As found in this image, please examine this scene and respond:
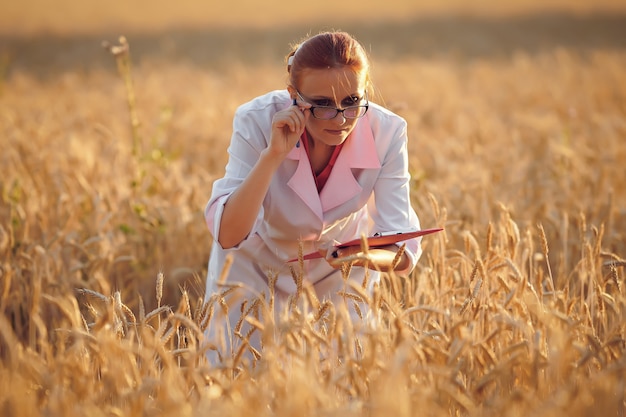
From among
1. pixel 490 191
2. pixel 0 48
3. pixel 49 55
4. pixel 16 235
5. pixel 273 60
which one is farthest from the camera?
pixel 0 48

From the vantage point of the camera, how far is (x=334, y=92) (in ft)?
7.51

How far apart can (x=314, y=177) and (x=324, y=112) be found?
1.16 ft

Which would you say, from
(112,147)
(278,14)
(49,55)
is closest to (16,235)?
(112,147)

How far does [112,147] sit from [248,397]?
3568mm

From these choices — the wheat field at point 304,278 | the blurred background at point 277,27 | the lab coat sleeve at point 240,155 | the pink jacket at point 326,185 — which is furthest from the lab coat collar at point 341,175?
the blurred background at point 277,27

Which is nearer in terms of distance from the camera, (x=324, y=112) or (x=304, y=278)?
(x=324, y=112)

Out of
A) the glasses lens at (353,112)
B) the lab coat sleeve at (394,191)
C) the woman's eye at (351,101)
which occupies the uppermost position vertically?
the woman's eye at (351,101)

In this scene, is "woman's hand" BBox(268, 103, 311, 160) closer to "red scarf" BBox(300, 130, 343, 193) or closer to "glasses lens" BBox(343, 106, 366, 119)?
"glasses lens" BBox(343, 106, 366, 119)

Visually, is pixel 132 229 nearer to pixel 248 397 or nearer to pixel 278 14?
pixel 248 397

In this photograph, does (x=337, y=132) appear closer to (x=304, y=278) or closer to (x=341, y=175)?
(x=341, y=175)

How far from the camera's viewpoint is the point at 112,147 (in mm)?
4836

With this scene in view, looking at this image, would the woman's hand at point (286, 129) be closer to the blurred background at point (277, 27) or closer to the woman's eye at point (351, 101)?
the woman's eye at point (351, 101)

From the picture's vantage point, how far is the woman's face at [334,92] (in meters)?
2.31

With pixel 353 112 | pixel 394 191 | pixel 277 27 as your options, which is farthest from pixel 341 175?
pixel 277 27
